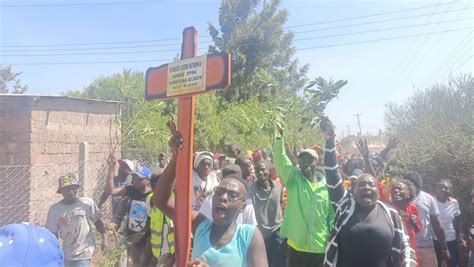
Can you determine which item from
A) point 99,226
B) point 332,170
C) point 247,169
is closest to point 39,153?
point 99,226

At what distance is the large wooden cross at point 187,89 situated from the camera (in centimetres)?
182

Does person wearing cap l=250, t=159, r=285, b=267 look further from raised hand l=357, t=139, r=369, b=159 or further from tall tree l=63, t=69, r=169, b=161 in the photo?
tall tree l=63, t=69, r=169, b=161

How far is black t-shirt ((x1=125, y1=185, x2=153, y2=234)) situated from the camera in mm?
4672

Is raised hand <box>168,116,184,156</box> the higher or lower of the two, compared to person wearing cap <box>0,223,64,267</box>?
higher

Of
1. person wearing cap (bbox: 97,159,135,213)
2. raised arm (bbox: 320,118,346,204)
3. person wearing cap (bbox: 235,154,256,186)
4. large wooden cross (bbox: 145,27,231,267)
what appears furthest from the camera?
person wearing cap (bbox: 97,159,135,213)

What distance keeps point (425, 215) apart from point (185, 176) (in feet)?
12.9

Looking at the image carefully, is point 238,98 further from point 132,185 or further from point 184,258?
point 184,258

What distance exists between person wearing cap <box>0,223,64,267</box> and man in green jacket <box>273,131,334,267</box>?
8.99 ft

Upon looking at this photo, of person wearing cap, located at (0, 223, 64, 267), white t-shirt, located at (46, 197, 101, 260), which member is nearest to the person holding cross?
person wearing cap, located at (0, 223, 64, 267)

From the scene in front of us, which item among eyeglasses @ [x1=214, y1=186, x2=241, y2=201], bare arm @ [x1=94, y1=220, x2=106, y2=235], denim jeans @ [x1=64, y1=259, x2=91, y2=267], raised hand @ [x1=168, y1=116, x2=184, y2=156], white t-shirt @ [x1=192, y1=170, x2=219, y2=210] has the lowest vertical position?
denim jeans @ [x1=64, y1=259, x2=91, y2=267]

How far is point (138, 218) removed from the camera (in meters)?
4.68

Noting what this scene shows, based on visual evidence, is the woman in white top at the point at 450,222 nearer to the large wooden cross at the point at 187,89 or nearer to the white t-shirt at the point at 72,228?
the white t-shirt at the point at 72,228

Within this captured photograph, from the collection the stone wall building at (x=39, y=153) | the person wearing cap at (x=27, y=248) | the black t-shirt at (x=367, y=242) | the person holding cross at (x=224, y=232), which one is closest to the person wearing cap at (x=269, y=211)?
the black t-shirt at (x=367, y=242)

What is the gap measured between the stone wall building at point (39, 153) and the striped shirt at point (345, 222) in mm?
4684
